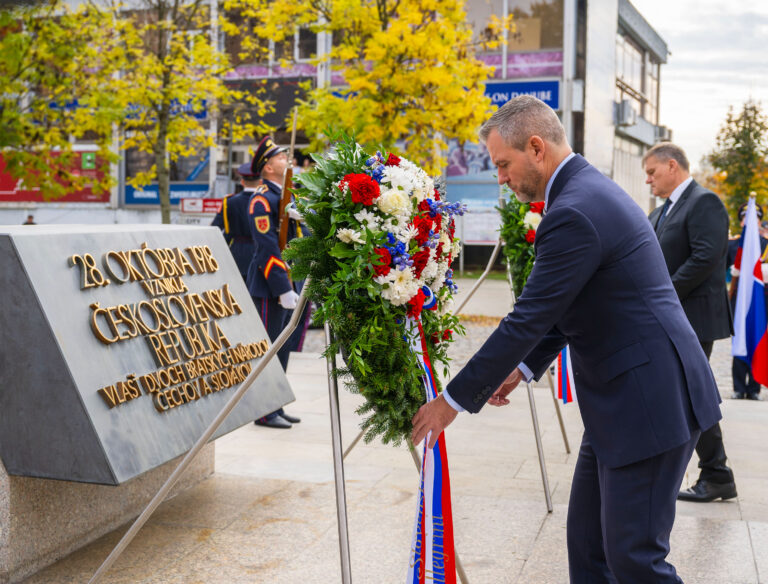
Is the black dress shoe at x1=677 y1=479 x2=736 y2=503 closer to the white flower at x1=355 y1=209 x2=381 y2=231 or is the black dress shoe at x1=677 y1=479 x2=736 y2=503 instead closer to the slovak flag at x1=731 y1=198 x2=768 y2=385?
the white flower at x1=355 y1=209 x2=381 y2=231

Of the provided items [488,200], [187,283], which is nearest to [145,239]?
[187,283]

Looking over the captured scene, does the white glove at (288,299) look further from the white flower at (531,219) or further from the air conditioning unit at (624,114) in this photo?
the air conditioning unit at (624,114)

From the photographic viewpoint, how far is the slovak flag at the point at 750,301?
8609 millimetres

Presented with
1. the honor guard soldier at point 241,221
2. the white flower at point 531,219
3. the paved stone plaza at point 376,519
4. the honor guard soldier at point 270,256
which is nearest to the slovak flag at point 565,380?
the paved stone plaza at point 376,519

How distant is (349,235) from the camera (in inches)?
129

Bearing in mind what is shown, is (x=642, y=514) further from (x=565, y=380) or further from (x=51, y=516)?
(x=565, y=380)

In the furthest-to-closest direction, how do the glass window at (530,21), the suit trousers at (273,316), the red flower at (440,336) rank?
1. the glass window at (530,21)
2. the suit trousers at (273,316)
3. the red flower at (440,336)

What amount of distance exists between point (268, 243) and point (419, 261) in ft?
12.1

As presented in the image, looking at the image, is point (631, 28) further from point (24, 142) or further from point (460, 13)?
point (24, 142)

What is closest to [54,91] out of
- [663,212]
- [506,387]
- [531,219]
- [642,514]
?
[531,219]

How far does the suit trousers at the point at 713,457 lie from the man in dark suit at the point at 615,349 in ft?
8.14

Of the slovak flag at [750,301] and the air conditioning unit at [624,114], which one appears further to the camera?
the air conditioning unit at [624,114]

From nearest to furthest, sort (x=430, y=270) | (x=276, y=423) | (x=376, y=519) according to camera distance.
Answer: (x=430, y=270) → (x=376, y=519) → (x=276, y=423)

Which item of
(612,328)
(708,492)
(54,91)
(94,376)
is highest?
(54,91)
